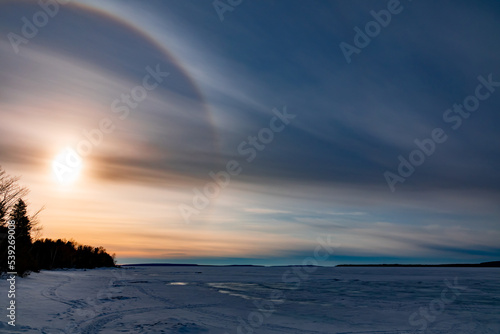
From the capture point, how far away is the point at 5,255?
33.4 meters

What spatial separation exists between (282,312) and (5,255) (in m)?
24.0

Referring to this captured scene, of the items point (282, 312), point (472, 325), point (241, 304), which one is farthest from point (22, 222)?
point (472, 325)

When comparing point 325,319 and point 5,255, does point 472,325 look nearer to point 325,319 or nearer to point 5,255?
point 325,319

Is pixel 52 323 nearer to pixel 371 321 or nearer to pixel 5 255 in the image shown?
pixel 371 321

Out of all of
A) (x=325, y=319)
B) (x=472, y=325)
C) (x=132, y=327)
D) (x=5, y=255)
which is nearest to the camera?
(x=132, y=327)

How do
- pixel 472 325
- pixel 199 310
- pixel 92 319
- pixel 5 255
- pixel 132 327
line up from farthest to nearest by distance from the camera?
pixel 5 255
pixel 199 310
pixel 472 325
pixel 92 319
pixel 132 327

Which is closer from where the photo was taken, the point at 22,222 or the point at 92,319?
the point at 92,319

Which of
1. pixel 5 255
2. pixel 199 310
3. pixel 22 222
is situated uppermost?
pixel 22 222

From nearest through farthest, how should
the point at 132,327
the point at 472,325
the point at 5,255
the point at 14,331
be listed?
1. the point at 14,331
2. the point at 132,327
3. the point at 472,325
4. the point at 5,255

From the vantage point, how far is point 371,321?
22.1 meters

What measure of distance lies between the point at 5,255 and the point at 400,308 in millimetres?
31412

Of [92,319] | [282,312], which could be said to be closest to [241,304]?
[282,312]

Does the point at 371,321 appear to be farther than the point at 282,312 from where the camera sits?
No

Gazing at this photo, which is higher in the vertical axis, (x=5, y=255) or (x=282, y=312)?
(x=5, y=255)
